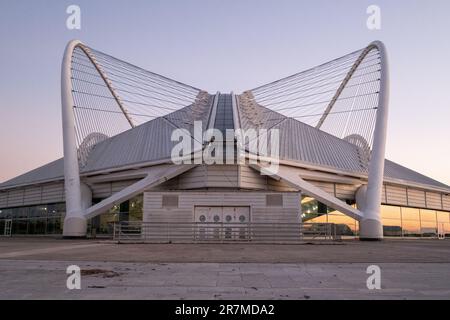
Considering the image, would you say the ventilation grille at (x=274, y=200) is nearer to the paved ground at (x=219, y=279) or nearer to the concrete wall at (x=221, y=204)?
the concrete wall at (x=221, y=204)

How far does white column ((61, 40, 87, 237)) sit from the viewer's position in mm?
32312

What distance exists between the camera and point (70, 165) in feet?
111

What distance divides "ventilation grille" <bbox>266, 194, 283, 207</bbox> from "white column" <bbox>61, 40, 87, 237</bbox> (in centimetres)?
1442

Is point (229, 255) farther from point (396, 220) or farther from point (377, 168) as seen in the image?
point (396, 220)

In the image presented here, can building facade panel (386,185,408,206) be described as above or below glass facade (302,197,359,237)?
above

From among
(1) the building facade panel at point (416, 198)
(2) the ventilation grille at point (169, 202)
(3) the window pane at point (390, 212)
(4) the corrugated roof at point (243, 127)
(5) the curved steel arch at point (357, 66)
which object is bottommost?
(3) the window pane at point (390, 212)

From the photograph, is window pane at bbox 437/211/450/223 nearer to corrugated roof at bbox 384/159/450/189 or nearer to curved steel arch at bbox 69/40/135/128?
corrugated roof at bbox 384/159/450/189

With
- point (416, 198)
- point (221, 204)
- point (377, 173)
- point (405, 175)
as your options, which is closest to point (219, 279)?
point (221, 204)

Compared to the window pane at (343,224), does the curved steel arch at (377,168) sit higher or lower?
higher

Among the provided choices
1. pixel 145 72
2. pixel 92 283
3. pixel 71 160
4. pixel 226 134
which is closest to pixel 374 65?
pixel 226 134

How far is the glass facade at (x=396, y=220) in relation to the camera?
3719 centimetres

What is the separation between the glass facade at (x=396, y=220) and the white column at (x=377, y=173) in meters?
5.91

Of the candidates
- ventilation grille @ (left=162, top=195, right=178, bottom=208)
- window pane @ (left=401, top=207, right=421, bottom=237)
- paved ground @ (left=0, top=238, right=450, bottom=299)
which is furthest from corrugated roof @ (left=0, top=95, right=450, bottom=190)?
paved ground @ (left=0, top=238, right=450, bottom=299)

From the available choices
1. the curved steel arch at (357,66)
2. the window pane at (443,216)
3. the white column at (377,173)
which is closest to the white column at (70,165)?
the white column at (377,173)
